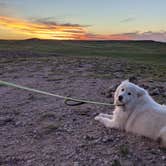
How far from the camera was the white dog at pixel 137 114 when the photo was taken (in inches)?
206

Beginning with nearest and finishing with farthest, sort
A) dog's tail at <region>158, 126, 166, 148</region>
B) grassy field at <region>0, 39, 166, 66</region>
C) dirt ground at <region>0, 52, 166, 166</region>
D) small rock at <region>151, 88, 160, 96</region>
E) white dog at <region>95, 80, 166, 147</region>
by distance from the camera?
dirt ground at <region>0, 52, 166, 166</region>
dog's tail at <region>158, 126, 166, 148</region>
white dog at <region>95, 80, 166, 147</region>
small rock at <region>151, 88, 160, 96</region>
grassy field at <region>0, 39, 166, 66</region>

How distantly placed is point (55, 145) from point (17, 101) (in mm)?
3111

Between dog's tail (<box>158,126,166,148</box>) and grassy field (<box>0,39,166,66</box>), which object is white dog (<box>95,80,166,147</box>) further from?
grassy field (<box>0,39,166,66</box>)

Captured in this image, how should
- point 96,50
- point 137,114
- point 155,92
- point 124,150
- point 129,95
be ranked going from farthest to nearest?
point 96,50
point 155,92
point 129,95
point 137,114
point 124,150

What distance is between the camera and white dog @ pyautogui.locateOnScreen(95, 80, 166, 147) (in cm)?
522

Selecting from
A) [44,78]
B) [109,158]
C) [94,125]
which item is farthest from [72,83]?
[109,158]

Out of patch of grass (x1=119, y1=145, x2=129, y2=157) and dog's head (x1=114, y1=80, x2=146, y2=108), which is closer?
patch of grass (x1=119, y1=145, x2=129, y2=157)

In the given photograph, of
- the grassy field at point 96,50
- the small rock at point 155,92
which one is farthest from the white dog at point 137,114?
the grassy field at point 96,50

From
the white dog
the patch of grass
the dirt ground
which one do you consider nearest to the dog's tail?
the white dog

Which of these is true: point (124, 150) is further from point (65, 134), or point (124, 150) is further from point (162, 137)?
point (65, 134)

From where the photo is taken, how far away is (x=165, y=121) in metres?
5.12

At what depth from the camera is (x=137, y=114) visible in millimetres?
5695

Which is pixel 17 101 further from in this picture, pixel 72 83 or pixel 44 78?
pixel 44 78

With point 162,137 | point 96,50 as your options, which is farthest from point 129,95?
point 96,50
